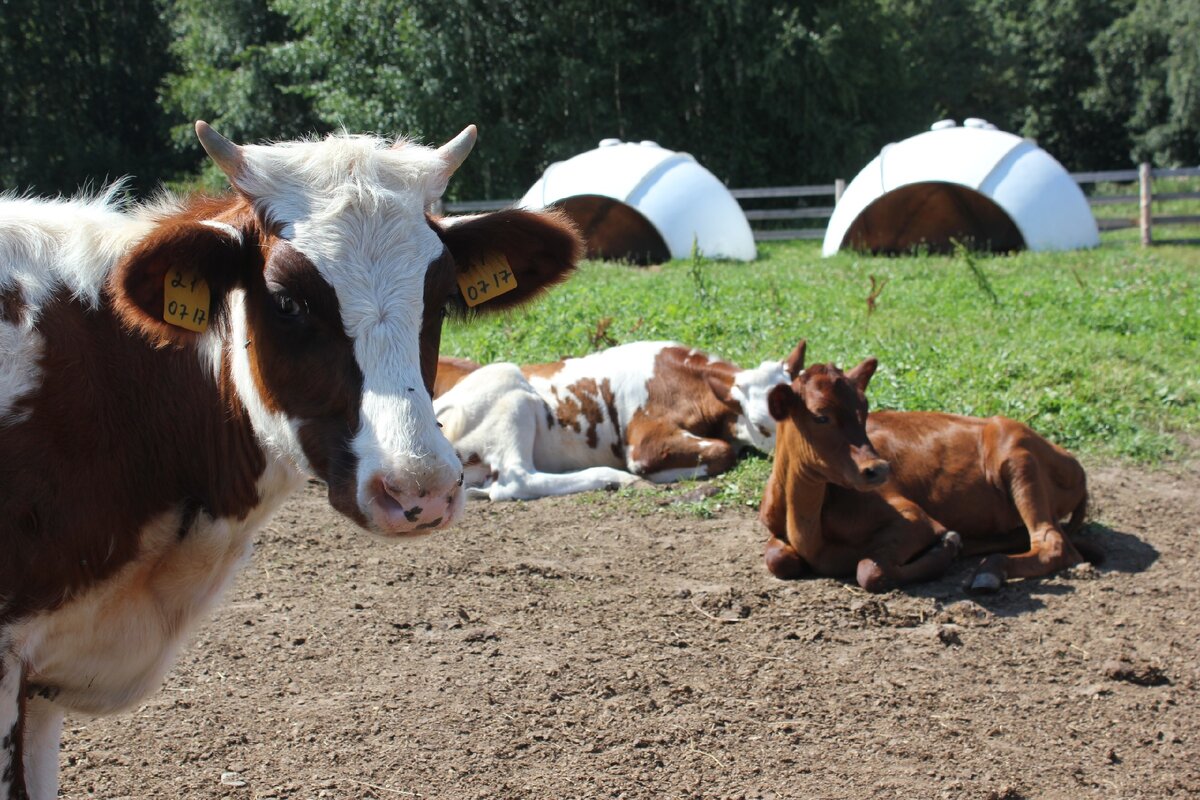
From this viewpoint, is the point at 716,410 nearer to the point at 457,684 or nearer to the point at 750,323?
the point at 750,323

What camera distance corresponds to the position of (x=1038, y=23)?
4503cm

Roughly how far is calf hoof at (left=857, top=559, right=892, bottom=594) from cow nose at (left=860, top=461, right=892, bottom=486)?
42cm

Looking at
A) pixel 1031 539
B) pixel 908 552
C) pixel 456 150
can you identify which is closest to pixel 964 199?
pixel 1031 539

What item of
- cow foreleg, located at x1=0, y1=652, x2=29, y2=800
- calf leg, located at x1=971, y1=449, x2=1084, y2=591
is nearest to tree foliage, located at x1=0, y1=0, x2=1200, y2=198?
calf leg, located at x1=971, y1=449, x2=1084, y2=591

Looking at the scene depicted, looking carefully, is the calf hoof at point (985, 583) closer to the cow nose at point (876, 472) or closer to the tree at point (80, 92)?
the cow nose at point (876, 472)

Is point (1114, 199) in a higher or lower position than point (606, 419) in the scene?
higher

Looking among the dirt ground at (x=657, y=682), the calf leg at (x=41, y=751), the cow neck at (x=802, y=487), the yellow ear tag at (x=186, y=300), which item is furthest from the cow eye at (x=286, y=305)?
the cow neck at (x=802, y=487)

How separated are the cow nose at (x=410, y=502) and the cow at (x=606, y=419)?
5.05 m

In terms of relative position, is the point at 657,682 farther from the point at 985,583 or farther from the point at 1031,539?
the point at 1031,539

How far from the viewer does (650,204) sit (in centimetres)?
1841

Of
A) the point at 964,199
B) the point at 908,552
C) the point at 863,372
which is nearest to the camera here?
the point at 908,552

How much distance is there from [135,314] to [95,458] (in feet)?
1.24

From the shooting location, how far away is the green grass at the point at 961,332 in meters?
8.02

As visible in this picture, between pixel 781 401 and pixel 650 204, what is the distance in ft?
41.9
